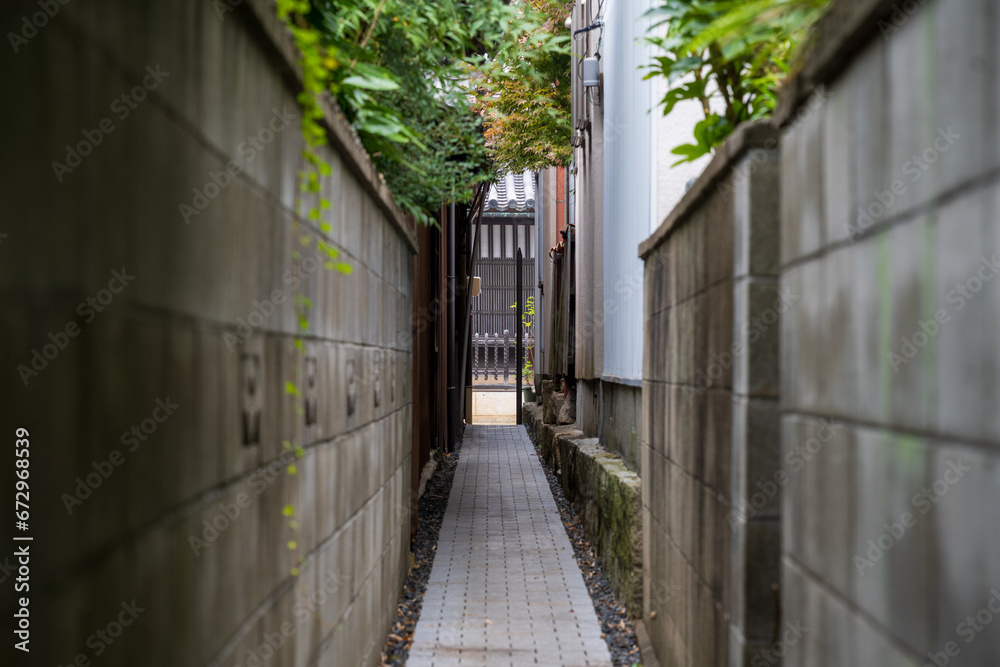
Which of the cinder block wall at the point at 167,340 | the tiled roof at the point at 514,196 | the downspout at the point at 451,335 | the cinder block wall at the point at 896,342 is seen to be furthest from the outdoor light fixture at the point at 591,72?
the tiled roof at the point at 514,196

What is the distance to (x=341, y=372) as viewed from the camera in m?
4.17

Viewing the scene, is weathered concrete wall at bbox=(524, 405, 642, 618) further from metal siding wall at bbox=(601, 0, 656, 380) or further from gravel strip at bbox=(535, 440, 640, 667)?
metal siding wall at bbox=(601, 0, 656, 380)

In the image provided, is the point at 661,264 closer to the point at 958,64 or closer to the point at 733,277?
the point at 733,277

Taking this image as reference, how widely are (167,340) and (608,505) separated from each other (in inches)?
248

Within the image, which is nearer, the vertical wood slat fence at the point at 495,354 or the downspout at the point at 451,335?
the downspout at the point at 451,335

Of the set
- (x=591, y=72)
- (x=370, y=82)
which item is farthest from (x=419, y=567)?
(x=591, y=72)

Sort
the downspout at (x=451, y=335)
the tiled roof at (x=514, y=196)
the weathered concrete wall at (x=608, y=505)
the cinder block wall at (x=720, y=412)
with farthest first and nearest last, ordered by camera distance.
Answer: the tiled roof at (x=514, y=196) < the downspout at (x=451, y=335) < the weathered concrete wall at (x=608, y=505) < the cinder block wall at (x=720, y=412)

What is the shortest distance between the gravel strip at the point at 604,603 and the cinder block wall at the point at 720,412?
1.76 ft

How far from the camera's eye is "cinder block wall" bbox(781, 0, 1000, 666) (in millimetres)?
1579

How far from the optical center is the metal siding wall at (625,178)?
8.55m

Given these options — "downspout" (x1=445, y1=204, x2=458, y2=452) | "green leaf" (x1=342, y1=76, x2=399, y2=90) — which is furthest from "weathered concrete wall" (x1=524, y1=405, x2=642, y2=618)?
"downspout" (x1=445, y1=204, x2=458, y2=452)

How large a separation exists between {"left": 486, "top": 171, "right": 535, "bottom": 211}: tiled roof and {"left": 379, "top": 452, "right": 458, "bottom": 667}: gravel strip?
1817 centimetres

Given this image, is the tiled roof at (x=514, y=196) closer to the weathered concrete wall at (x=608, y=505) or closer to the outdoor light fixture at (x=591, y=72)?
the weathered concrete wall at (x=608, y=505)

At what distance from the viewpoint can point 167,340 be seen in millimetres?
1981
